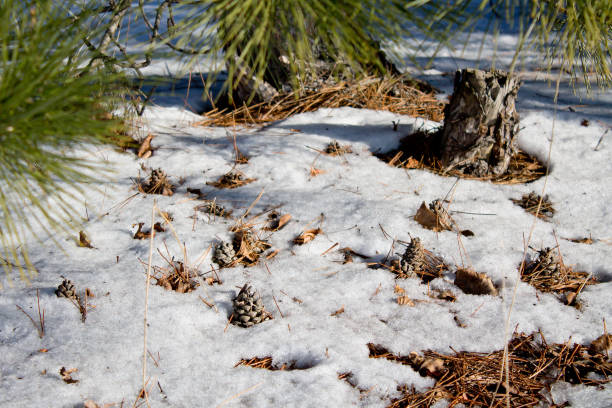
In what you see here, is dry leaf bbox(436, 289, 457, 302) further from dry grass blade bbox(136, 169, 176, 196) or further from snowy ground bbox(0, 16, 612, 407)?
dry grass blade bbox(136, 169, 176, 196)

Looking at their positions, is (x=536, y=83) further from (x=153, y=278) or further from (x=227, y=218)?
(x=153, y=278)

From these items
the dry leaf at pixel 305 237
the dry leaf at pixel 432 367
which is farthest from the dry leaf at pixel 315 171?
the dry leaf at pixel 432 367

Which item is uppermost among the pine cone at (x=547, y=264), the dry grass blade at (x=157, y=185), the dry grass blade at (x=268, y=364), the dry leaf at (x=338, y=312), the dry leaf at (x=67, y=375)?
the dry grass blade at (x=157, y=185)

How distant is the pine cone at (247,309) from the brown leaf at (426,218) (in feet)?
3.39

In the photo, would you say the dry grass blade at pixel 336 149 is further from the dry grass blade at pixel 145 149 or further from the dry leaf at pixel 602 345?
the dry leaf at pixel 602 345

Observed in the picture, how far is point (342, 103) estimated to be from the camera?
3602mm

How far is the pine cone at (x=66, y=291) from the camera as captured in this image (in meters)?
1.78

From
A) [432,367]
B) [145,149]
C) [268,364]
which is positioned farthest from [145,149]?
[432,367]

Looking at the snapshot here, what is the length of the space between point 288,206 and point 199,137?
1068 millimetres

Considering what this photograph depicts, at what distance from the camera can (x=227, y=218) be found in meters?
2.38

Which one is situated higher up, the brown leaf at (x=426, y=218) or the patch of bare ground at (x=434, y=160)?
the patch of bare ground at (x=434, y=160)

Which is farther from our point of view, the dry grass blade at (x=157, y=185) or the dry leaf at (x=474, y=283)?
the dry grass blade at (x=157, y=185)

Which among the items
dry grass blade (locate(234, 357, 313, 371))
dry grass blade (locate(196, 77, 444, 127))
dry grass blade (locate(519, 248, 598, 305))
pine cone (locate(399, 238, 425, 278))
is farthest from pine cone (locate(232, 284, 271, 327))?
dry grass blade (locate(196, 77, 444, 127))

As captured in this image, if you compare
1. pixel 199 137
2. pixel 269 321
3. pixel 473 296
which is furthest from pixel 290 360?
pixel 199 137
